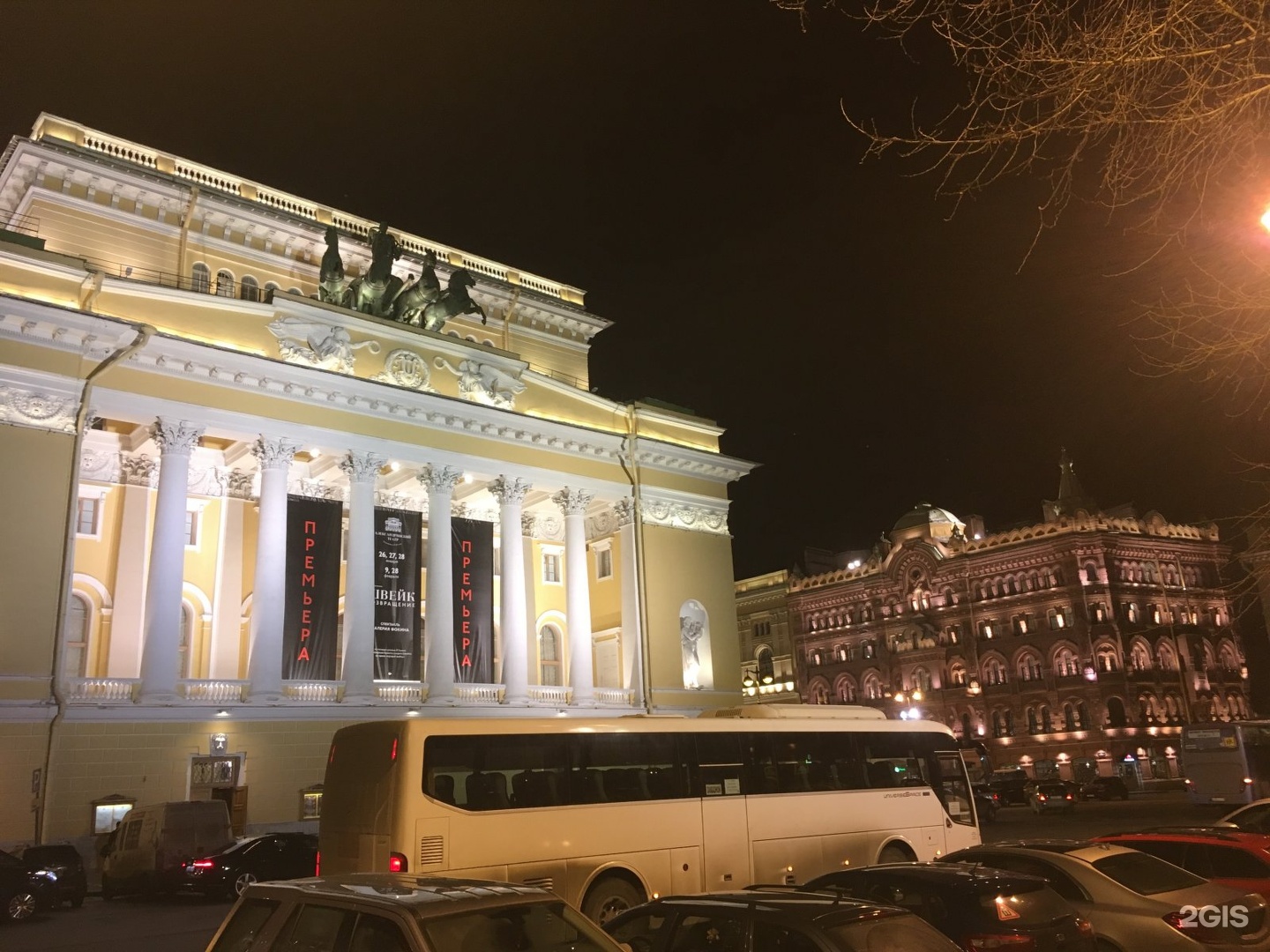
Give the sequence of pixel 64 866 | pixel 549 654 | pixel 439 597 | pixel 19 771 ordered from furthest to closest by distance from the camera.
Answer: pixel 549 654 < pixel 439 597 < pixel 19 771 < pixel 64 866

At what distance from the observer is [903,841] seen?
1586cm

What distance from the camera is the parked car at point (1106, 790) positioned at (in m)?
42.2

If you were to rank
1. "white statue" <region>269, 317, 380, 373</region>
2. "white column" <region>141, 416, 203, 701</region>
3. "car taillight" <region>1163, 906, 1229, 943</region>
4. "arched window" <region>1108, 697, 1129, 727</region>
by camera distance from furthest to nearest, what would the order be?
"arched window" <region>1108, 697, 1129, 727</region> < "white statue" <region>269, 317, 380, 373</region> < "white column" <region>141, 416, 203, 701</region> < "car taillight" <region>1163, 906, 1229, 943</region>

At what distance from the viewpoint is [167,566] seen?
23.9m

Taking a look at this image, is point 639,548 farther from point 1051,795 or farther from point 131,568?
point 1051,795

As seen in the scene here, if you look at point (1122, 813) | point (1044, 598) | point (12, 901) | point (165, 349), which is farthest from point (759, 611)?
point (12, 901)

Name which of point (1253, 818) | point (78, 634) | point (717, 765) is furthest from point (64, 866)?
point (1253, 818)

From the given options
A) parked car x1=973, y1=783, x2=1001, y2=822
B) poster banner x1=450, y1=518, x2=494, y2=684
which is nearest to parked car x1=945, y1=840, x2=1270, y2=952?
poster banner x1=450, y1=518, x2=494, y2=684

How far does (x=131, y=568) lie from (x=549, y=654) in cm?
1509

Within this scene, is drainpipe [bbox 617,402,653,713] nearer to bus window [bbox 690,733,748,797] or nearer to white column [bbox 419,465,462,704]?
white column [bbox 419,465,462,704]

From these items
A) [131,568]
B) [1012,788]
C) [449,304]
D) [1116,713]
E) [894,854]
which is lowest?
[1012,788]

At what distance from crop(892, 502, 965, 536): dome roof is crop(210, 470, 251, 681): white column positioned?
61418mm

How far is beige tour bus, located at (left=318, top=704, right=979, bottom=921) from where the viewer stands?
11.6m

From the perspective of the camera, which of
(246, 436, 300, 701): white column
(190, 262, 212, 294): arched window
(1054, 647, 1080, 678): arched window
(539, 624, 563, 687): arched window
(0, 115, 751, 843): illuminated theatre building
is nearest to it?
(0, 115, 751, 843): illuminated theatre building
